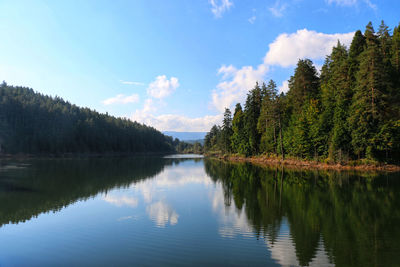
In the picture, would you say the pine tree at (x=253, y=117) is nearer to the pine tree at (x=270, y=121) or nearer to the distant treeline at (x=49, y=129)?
the pine tree at (x=270, y=121)

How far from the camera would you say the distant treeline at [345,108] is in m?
36.3

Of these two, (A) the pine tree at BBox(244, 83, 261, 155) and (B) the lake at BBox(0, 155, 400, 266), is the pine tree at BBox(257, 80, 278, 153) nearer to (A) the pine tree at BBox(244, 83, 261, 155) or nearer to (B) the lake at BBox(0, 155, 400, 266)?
(A) the pine tree at BBox(244, 83, 261, 155)

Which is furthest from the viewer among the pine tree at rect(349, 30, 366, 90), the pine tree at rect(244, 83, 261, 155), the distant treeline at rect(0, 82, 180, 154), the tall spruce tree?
the distant treeline at rect(0, 82, 180, 154)

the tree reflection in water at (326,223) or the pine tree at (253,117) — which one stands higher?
the pine tree at (253,117)

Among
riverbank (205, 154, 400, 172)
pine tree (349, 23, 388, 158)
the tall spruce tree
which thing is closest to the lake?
pine tree (349, 23, 388, 158)

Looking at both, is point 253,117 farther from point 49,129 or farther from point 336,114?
point 49,129

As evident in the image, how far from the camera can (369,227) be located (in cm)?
1206

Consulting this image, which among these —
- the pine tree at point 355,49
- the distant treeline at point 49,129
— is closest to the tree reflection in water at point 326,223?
the pine tree at point 355,49

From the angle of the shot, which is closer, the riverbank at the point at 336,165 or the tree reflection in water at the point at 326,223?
the tree reflection in water at the point at 326,223

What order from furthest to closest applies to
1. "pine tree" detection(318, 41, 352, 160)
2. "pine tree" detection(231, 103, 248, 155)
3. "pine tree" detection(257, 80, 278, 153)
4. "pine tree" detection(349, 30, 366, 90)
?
"pine tree" detection(231, 103, 248, 155), "pine tree" detection(257, 80, 278, 153), "pine tree" detection(349, 30, 366, 90), "pine tree" detection(318, 41, 352, 160)

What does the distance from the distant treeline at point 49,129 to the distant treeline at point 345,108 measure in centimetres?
7953

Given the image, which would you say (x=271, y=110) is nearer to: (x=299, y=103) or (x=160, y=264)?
(x=299, y=103)

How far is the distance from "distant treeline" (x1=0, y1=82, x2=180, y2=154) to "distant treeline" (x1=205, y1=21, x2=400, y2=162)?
79.5 metres

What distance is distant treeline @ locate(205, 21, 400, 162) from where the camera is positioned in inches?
1431
